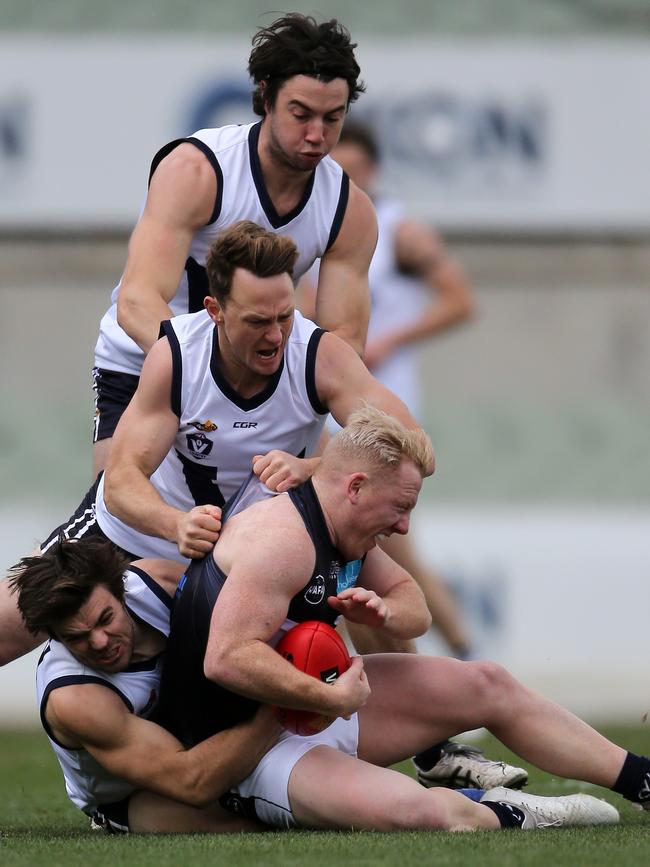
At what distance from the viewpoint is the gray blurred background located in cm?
1245

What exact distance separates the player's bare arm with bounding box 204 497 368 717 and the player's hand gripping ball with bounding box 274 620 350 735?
68 millimetres

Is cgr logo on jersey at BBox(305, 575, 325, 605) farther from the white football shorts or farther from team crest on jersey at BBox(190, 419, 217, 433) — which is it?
team crest on jersey at BBox(190, 419, 217, 433)

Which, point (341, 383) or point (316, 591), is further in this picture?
point (341, 383)

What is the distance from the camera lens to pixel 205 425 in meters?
5.82

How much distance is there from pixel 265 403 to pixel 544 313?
6.99 metres

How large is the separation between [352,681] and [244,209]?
1871 mm

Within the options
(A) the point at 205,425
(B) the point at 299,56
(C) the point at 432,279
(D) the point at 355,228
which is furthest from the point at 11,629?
(C) the point at 432,279

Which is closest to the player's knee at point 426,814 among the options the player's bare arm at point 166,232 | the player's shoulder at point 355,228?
the player's bare arm at point 166,232

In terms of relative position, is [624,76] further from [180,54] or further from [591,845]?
[591,845]

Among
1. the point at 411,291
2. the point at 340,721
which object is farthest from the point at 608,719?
the point at 340,721

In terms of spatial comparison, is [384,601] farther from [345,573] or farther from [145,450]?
[145,450]

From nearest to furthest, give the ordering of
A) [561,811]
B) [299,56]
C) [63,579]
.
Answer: [63,579] < [561,811] < [299,56]

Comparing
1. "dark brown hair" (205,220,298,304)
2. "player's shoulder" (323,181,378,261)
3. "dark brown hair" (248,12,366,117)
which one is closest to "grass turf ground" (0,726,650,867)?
"dark brown hair" (205,220,298,304)

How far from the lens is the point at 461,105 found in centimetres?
1255
